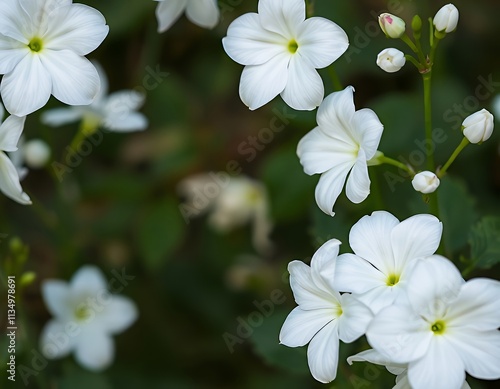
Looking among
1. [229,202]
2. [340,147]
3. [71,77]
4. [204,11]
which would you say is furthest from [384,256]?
[229,202]

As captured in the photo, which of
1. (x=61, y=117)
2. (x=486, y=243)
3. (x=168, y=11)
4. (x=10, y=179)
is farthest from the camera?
(x=61, y=117)

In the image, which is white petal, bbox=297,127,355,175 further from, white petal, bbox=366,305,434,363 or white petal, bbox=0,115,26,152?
white petal, bbox=0,115,26,152

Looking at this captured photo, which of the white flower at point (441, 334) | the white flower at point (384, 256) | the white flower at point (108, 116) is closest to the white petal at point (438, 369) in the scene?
the white flower at point (441, 334)

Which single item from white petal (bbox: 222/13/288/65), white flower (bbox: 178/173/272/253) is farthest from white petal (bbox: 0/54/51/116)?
white flower (bbox: 178/173/272/253)

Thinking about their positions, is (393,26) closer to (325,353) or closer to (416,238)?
(416,238)

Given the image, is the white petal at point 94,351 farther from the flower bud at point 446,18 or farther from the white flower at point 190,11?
the flower bud at point 446,18

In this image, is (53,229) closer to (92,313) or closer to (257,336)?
(92,313)

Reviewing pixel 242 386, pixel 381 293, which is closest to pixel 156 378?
pixel 242 386
